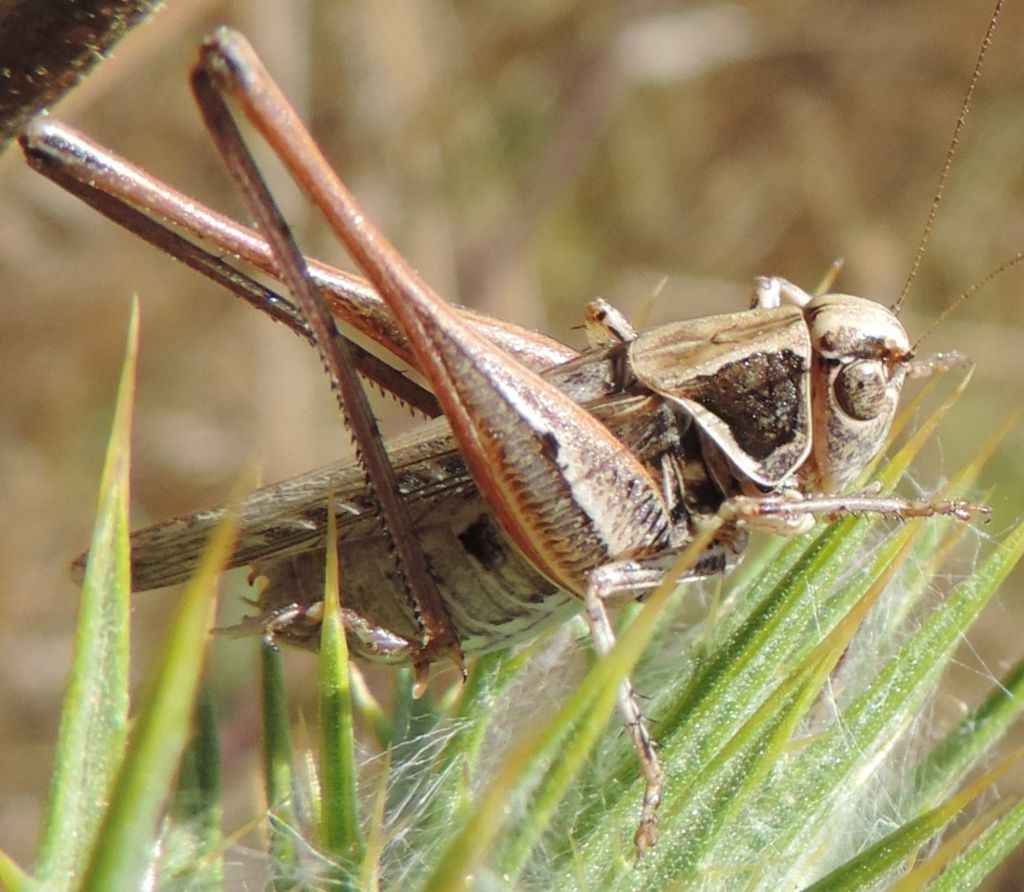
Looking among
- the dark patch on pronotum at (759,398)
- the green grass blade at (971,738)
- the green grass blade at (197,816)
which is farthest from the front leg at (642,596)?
the green grass blade at (197,816)

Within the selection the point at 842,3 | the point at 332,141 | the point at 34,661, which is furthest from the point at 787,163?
the point at 34,661

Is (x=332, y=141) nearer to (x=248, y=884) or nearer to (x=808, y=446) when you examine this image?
(x=808, y=446)

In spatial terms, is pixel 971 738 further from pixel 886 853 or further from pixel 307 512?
pixel 307 512

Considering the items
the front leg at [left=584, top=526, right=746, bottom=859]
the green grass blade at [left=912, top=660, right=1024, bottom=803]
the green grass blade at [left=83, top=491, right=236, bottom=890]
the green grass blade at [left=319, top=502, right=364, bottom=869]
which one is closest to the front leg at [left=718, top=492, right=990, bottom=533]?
the front leg at [left=584, top=526, right=746, bottom=859]

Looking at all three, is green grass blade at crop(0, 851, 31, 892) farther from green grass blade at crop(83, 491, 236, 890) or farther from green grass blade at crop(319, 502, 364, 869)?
green grass blade at crop(319, 502, 364, 869)

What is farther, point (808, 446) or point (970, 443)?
point (970, 443)

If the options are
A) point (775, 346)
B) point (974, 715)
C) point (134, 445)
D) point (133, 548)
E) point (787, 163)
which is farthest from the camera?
A: point (787, 163)

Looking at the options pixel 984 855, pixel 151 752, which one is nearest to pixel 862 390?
pixel 984 855
